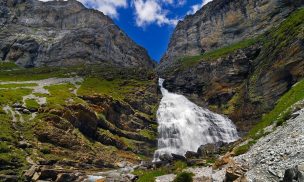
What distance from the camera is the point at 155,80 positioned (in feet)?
417

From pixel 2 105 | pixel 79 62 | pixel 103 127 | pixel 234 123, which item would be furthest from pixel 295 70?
pixel 79 62

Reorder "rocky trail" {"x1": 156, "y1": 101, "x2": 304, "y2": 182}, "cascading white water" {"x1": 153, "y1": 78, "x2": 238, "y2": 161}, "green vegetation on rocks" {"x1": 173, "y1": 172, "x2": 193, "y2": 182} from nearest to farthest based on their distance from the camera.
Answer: "rocky trail" {"x1": 156, "y1": 101, "x2": 304, "y2": 182} → "green vegetation on rocks" {"x1": 173, "y1": 172, "x2": 193, "y2": 182} → "cascading white water" {"x1": 153, "y1": 78, "x2": 238, "y2": 161}

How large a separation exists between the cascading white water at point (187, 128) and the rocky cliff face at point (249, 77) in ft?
15.9

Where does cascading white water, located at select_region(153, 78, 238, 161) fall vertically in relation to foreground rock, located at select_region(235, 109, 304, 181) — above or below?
above

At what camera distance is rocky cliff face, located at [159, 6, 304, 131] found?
249 feet

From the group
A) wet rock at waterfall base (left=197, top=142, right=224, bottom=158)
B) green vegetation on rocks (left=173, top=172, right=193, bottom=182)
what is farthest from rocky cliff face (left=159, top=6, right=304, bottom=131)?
green vegetation on rocks (left=173, top=172, right=193, bottom=182)

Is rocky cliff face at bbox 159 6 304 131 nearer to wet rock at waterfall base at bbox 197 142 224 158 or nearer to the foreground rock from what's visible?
wet rock at waterfall base at bbox 197 142 224 158

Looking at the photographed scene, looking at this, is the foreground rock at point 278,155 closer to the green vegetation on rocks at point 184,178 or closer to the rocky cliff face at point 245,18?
the green vegetation on rocks at point 184,178

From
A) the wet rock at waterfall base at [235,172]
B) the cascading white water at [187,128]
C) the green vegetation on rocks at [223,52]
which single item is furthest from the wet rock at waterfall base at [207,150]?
the green vegetation on rocks at [223,52]

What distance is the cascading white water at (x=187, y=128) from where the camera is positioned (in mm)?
78250

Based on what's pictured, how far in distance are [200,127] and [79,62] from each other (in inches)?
4792

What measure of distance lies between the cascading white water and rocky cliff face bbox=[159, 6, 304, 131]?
15.9ft

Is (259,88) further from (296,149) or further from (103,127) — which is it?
(296,149)

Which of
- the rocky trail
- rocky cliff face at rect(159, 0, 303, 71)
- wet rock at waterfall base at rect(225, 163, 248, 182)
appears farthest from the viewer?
rocky cliff face at rect(159, 0, 303, 71)
